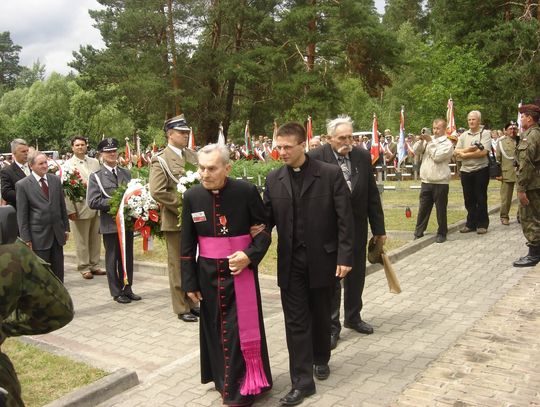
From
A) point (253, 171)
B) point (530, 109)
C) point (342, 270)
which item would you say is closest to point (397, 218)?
point (530, 109)

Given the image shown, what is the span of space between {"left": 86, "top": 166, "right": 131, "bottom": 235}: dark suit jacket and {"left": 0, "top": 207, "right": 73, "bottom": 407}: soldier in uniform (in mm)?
5365

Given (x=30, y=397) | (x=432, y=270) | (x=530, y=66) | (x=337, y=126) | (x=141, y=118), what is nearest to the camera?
(x=30, y=397)

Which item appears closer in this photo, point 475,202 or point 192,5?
point 475,202

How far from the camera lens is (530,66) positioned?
2944cm

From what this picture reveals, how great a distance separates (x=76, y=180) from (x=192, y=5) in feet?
82.4

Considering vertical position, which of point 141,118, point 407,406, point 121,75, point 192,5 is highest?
point 192,5

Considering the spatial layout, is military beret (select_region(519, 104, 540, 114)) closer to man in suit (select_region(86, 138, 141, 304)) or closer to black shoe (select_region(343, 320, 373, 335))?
black shoe (select_region(343, 320, 373, 335))

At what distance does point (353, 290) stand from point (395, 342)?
663 millimetres

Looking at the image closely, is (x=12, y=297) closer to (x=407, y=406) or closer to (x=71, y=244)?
(x=407, y=406)

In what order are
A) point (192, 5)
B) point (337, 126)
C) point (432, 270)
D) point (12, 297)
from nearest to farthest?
1. point (12, 297)
2. point (337, 126)
3. point (432, 270)
4. point (192, 5)

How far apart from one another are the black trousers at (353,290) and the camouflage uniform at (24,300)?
3.82m

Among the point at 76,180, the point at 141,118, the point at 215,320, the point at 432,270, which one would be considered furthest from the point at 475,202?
the point at 141,118

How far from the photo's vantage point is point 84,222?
9.51 meters

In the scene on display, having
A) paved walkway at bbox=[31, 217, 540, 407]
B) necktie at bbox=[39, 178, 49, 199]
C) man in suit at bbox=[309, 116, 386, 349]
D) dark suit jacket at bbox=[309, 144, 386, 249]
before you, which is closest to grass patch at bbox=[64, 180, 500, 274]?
paved walkway at bbox=[31, 217, 540, 407]
